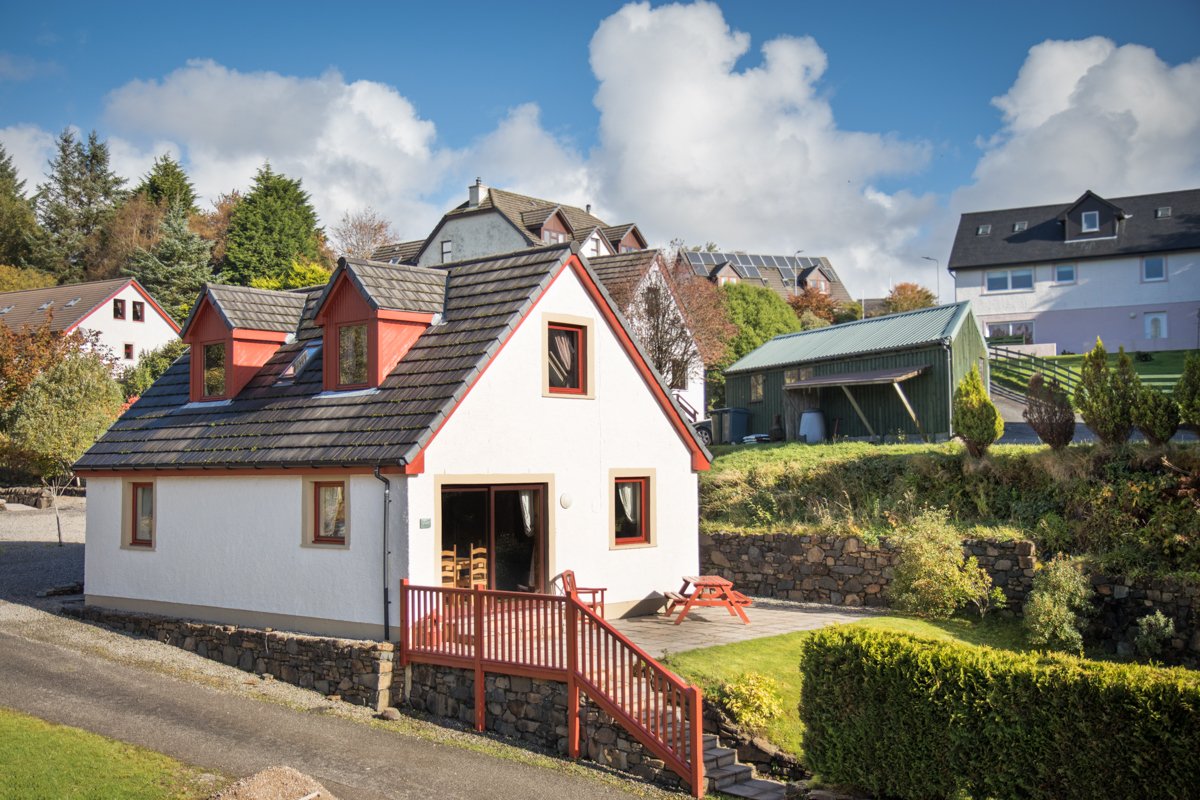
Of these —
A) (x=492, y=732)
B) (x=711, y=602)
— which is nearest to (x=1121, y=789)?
(x=492, y=732)

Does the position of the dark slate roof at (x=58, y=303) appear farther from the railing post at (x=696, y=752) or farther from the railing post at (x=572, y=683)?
the railing post at (x=696, y=752)

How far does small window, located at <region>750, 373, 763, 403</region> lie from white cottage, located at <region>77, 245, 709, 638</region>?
15.2 m

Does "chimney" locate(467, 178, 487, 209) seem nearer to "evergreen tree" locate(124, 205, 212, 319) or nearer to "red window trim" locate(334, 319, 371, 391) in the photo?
"evergreen tree" locate(124, 205, 212, 319)

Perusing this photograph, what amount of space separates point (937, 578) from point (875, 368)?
1211cm

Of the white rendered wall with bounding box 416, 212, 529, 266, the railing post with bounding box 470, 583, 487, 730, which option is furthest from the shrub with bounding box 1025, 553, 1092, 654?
the white rendered wall with bounding box 416, 212, 529, 266

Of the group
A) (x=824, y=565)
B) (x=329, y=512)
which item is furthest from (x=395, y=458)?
(x=824, y=565)

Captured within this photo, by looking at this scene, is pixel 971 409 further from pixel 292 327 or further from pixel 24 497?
pixel 24 497

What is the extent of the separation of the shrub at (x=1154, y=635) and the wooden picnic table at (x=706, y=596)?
6.30 m

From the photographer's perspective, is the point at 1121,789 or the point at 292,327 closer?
the point at 1121,789

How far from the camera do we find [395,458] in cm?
1576

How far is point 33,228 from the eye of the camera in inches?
2894

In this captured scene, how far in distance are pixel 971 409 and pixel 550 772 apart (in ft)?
42.5

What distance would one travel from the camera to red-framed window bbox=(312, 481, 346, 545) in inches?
672

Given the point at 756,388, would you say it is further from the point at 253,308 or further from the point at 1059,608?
the point at 253,308
